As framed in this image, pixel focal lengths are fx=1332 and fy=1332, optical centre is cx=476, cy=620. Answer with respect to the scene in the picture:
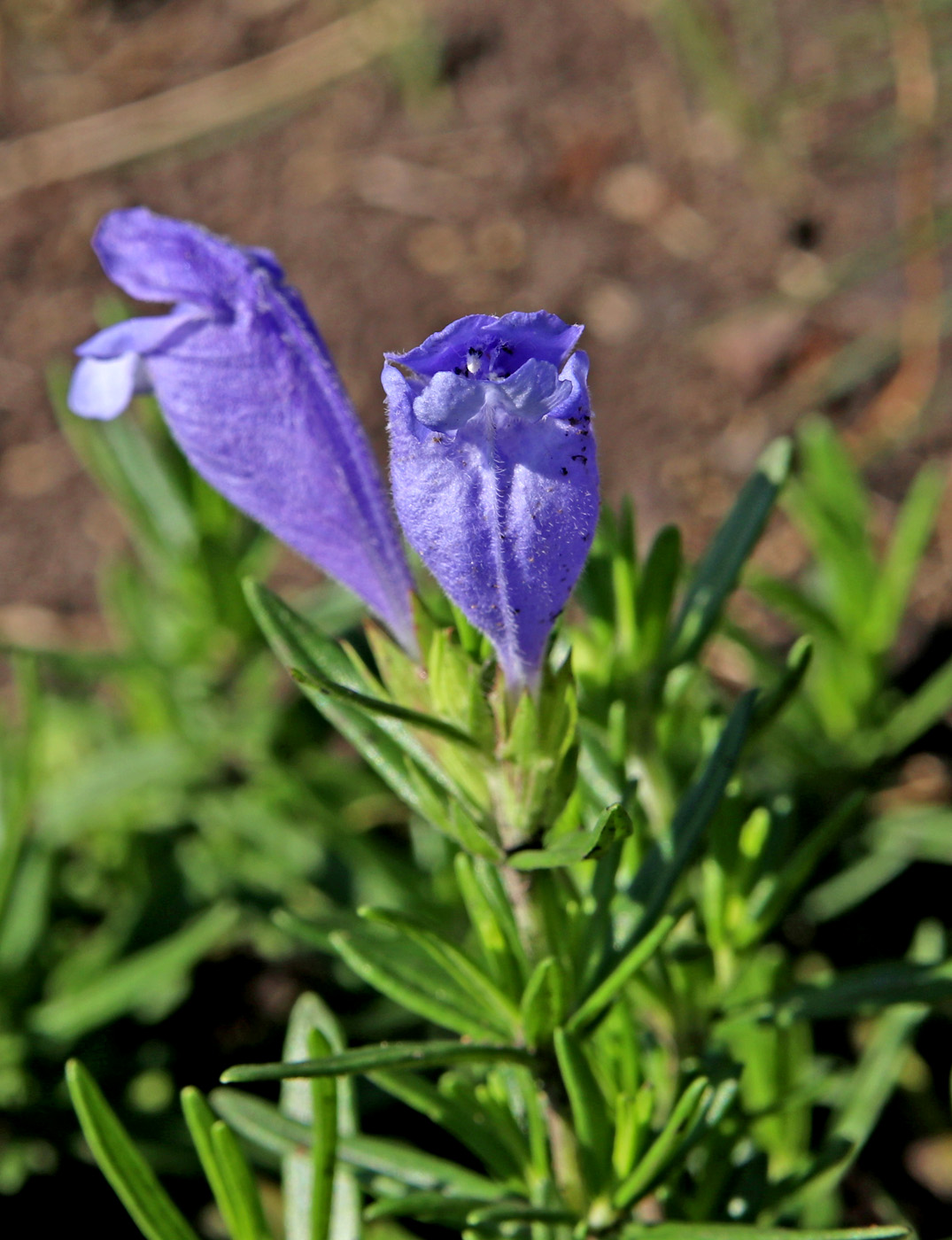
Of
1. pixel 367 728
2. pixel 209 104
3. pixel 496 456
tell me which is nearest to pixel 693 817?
pixel 367 728

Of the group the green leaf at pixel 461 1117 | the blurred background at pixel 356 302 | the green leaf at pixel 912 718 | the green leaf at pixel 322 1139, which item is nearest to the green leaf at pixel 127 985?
the blurred background at pixel 356 302

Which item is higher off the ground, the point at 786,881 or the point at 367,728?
the point at 367,728

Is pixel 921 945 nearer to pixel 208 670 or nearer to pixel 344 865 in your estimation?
pixel 344 865

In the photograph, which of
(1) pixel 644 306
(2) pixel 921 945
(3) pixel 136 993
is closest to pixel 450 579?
(2) pixel 921 945

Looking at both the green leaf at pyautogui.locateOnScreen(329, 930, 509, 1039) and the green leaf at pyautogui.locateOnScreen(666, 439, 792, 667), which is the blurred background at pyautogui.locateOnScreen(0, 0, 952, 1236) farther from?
the green leaf at pyautogui.locateOnScreen(666, 439, 792, 667)

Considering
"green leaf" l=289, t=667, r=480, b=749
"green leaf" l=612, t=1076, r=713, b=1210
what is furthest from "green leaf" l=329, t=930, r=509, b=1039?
"green leaf" l=289, t=667, r=480, b=749

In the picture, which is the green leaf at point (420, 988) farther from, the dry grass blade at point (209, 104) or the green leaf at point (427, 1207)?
the dry grass blade at point (209, 104)

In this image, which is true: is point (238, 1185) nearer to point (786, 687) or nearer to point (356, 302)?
point (786, 687)
